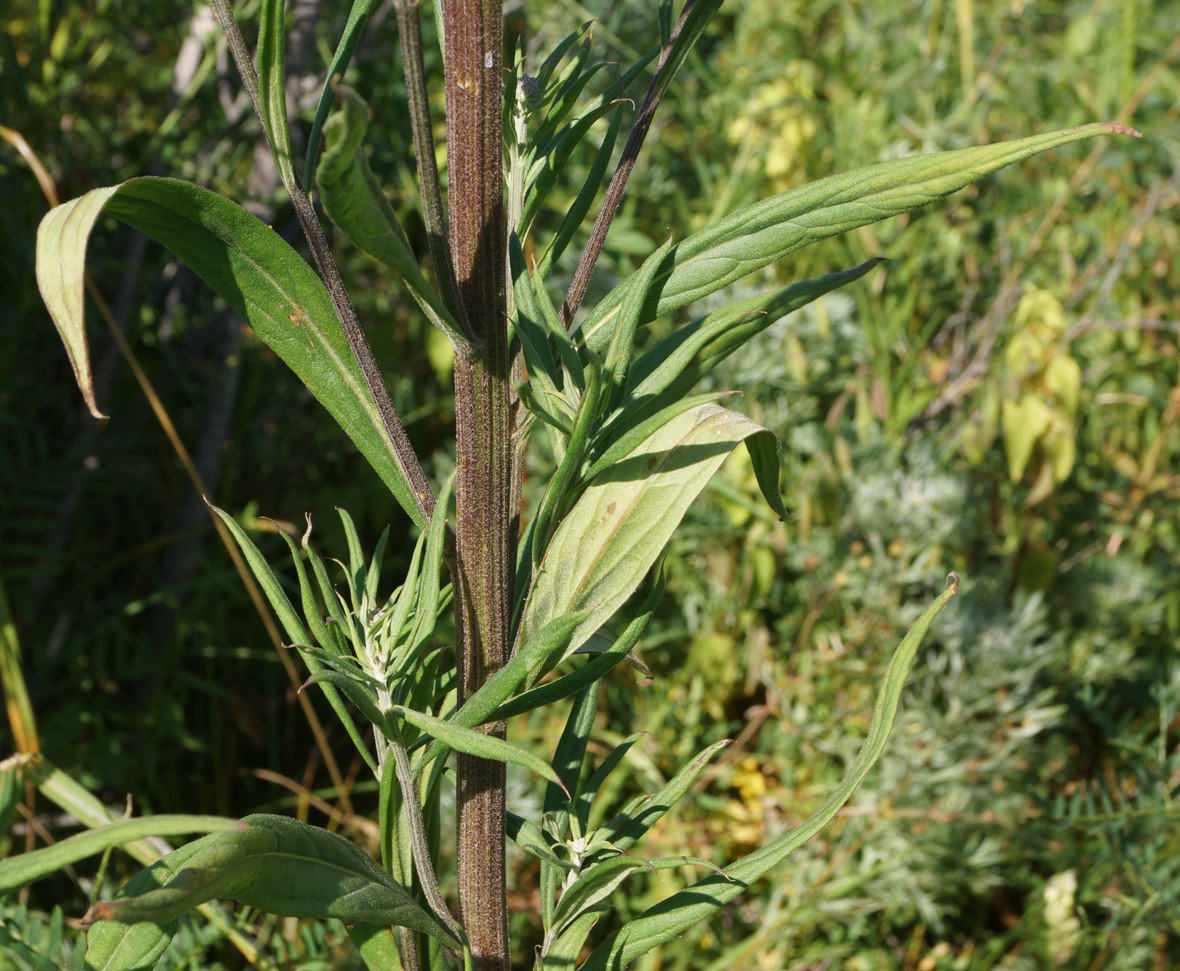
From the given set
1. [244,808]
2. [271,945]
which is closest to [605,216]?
[271,945]

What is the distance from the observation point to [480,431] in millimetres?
435

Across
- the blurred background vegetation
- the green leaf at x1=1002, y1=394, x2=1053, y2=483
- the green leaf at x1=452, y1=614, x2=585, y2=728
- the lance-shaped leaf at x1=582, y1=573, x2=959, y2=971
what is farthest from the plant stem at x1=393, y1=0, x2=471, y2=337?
the green leaf at x1=1002, y1=394, x2=1053, y2=483

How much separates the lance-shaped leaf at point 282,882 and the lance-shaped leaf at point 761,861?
88 millimetres

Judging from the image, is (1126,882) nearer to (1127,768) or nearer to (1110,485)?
(1127,768)

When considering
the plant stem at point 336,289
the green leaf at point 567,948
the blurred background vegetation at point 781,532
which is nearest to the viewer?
the plant stem at point 336,289

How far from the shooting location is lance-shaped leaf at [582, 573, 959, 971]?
43 centimetres

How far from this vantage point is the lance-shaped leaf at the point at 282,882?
12.1 inches

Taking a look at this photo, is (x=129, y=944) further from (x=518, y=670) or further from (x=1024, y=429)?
(x=1024, y=429)

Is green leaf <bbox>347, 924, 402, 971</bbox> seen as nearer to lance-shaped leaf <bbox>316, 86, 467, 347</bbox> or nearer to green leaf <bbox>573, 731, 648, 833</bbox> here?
green leaf <bbox>573, 731, 648, 833</bbox>

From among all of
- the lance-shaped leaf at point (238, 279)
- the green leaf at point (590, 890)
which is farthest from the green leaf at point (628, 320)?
the green leaf at point (590, 890)

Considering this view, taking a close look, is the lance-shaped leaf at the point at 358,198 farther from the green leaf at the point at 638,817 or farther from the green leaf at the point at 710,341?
the green leaf at the point at 638,817

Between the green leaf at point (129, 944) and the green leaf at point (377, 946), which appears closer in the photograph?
the green leaf at point (129, 944)

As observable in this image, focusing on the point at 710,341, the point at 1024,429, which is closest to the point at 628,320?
the point at 710,341

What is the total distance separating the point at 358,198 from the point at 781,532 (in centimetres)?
122
